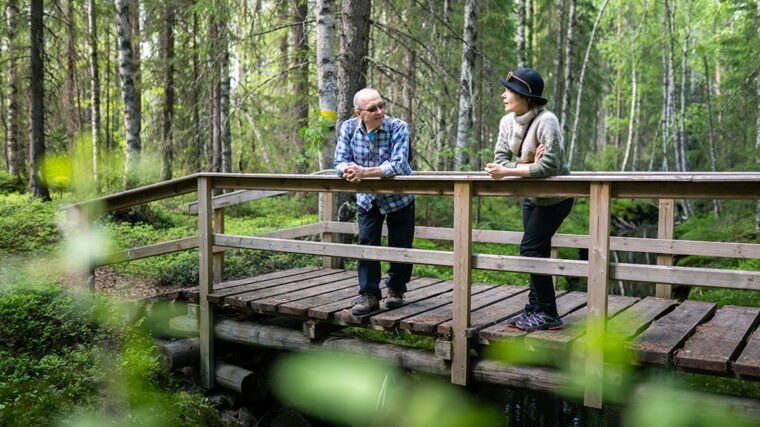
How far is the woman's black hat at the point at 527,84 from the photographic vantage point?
425 centimetres

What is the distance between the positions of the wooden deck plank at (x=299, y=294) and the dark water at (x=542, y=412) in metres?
1.81

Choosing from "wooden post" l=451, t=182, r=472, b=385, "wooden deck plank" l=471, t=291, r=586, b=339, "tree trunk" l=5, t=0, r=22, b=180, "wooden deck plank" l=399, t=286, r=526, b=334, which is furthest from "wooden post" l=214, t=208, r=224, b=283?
"tree trunk" l=5, t=0, r=22, b=180

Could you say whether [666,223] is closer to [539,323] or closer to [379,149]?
[539,323]

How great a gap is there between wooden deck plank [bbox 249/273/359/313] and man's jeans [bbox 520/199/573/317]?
2156 millimetres

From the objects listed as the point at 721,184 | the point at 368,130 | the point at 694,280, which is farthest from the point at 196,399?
the point at 721,184

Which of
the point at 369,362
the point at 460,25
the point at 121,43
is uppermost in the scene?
the point at 460,25

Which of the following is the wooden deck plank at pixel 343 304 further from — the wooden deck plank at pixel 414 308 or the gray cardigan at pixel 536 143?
the gray cardigan at pixel 536 143

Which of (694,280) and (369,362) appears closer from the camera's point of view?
(694,280)

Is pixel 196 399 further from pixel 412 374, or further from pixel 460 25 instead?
pixel 460 25

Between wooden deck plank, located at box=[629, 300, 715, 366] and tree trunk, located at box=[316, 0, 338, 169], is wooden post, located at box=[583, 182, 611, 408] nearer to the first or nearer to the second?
wooden deck plank, located at box=[629, 300, 715, 366]

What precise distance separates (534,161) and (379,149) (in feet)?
4.47

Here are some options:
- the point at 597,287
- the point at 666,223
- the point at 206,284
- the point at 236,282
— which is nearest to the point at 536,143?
the point at 597,287

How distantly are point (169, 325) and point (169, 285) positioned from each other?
182 centimetres

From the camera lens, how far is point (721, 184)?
353 cm
